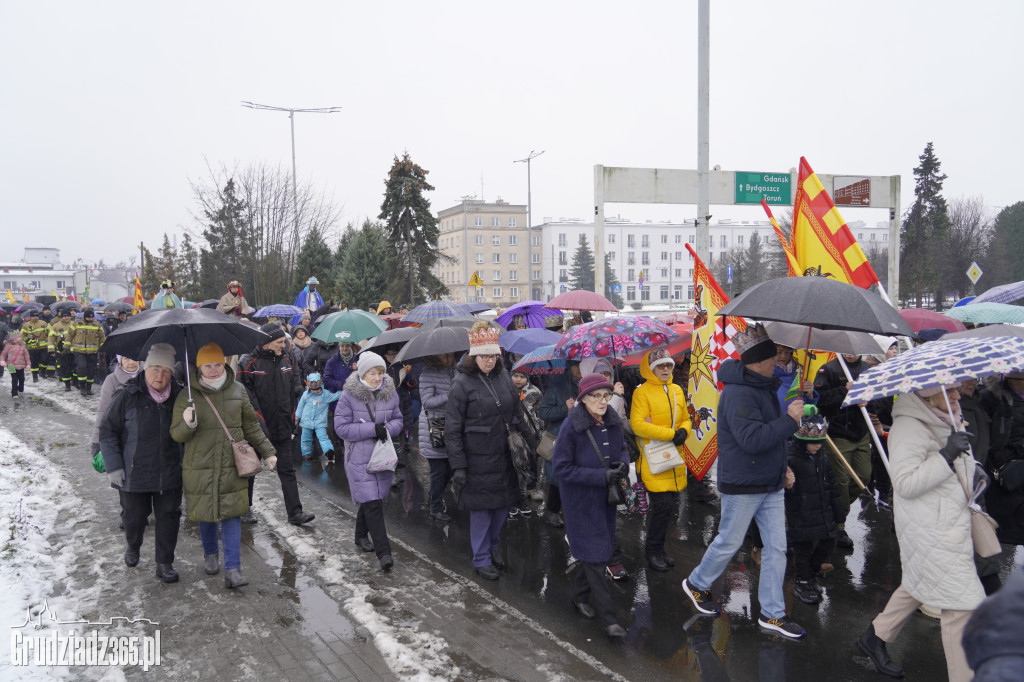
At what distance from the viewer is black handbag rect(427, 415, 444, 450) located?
23.2 feet

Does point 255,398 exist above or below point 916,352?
below

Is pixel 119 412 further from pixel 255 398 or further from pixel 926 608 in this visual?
pixel 926 608

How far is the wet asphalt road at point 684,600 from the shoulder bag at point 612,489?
0.92 m

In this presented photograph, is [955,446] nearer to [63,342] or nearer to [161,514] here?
[161,514]

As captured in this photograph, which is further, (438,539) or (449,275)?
(449,275)

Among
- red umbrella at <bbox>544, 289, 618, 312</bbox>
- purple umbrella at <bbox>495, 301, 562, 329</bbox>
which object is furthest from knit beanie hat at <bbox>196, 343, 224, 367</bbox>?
purple umbrella at <bbox>495, 301, 562, 329</bbox>

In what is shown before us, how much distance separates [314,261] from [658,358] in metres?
28.1

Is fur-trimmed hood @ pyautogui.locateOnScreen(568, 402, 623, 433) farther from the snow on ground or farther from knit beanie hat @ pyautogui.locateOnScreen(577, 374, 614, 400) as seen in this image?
the snow on ground

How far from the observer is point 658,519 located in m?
5.89

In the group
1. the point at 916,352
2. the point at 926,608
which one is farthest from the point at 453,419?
the point at 926,608

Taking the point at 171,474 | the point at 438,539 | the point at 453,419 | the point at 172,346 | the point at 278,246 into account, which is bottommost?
the point at 438,539

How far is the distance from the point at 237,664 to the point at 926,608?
4.87 metres

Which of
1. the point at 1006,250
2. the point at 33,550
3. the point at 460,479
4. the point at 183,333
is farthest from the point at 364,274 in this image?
the point at 1006,250

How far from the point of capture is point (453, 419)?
231 inches
